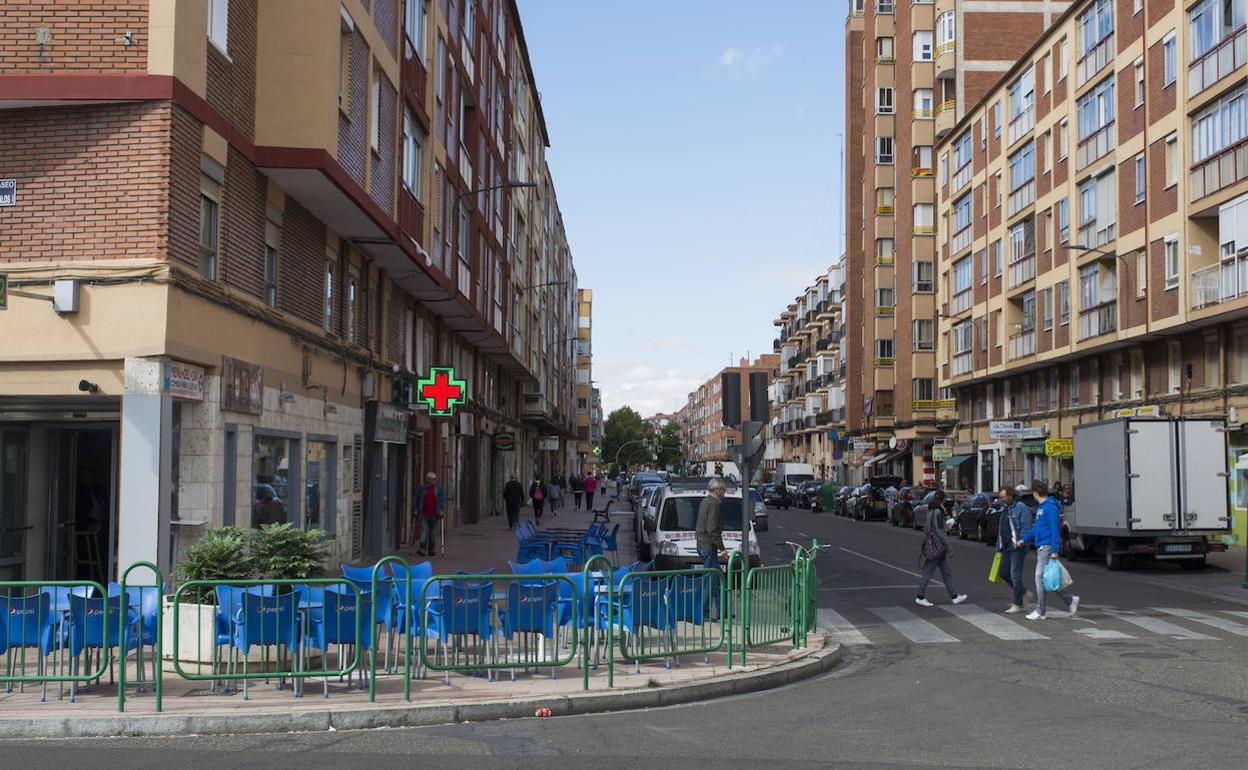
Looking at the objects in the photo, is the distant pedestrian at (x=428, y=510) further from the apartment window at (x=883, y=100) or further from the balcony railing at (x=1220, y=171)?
the apartment window at (x=883, y=100)

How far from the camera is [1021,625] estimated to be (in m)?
15.1

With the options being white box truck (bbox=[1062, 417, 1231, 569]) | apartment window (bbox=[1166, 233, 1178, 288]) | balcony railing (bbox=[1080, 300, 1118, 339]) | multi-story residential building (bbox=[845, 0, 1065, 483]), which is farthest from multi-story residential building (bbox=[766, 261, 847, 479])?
white box truck (bbox=[1062, 417, 1231, 569])

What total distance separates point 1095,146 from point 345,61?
27934 mm

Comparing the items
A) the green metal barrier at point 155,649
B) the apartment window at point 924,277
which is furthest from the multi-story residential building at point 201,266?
the apartment window at point 924,277

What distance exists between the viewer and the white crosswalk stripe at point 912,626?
1398 cm

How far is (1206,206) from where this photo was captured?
103 ft

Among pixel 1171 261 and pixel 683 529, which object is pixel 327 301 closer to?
pixel 683 529

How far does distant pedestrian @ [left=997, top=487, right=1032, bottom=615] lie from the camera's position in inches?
639

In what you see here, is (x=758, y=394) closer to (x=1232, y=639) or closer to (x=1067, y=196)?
(x=1232, y=639)

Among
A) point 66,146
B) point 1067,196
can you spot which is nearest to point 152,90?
point 66,146

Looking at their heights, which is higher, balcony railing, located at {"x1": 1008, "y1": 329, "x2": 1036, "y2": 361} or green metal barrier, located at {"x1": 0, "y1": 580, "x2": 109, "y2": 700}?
balcony railing, located at {"x1": 1008, "y1": 329, "x2": 1036, "y2": 361}

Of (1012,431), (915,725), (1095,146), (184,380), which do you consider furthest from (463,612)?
(1012,431)

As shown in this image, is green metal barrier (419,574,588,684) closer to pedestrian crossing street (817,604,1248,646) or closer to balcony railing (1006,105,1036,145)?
pedestrian crossing street (817,604,1248,646)

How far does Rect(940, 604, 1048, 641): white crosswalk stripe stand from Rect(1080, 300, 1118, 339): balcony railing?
74.9 feet
